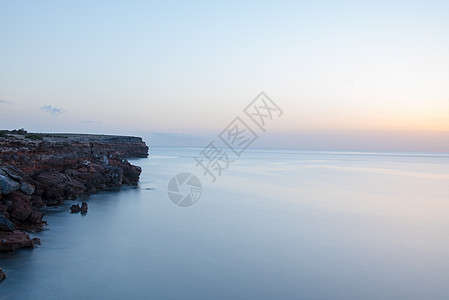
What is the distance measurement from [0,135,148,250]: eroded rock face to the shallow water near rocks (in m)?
1.01

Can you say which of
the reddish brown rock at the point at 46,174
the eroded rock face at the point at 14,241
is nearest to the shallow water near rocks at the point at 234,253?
the eroded rock face at the point at 14,241

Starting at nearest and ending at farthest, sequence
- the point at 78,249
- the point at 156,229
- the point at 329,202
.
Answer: the point at 78,249 → the point at 156,229 → the point at 329,202

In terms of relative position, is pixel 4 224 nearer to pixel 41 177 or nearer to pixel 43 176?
pixel 41 177

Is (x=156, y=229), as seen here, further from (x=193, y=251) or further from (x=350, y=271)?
(x=350, y=271)

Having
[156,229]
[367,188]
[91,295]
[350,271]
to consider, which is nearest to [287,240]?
[350,271]

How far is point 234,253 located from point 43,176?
13.5 m

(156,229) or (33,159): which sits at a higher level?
(33,159)

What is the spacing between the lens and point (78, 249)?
12.1 metres

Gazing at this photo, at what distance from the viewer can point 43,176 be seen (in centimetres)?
1923

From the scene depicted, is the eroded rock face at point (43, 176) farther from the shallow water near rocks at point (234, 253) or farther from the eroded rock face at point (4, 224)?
the shallow water near rocks at point (234, 253)

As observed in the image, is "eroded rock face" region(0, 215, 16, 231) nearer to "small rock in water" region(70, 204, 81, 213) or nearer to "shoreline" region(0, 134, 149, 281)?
"shoreline" region(0, 134, 149, 281)

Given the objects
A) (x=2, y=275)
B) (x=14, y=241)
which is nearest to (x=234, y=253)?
(x=2, y=275)

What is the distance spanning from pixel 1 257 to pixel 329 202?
20.1 meters

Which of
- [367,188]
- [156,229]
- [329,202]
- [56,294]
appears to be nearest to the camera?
[56,294]
